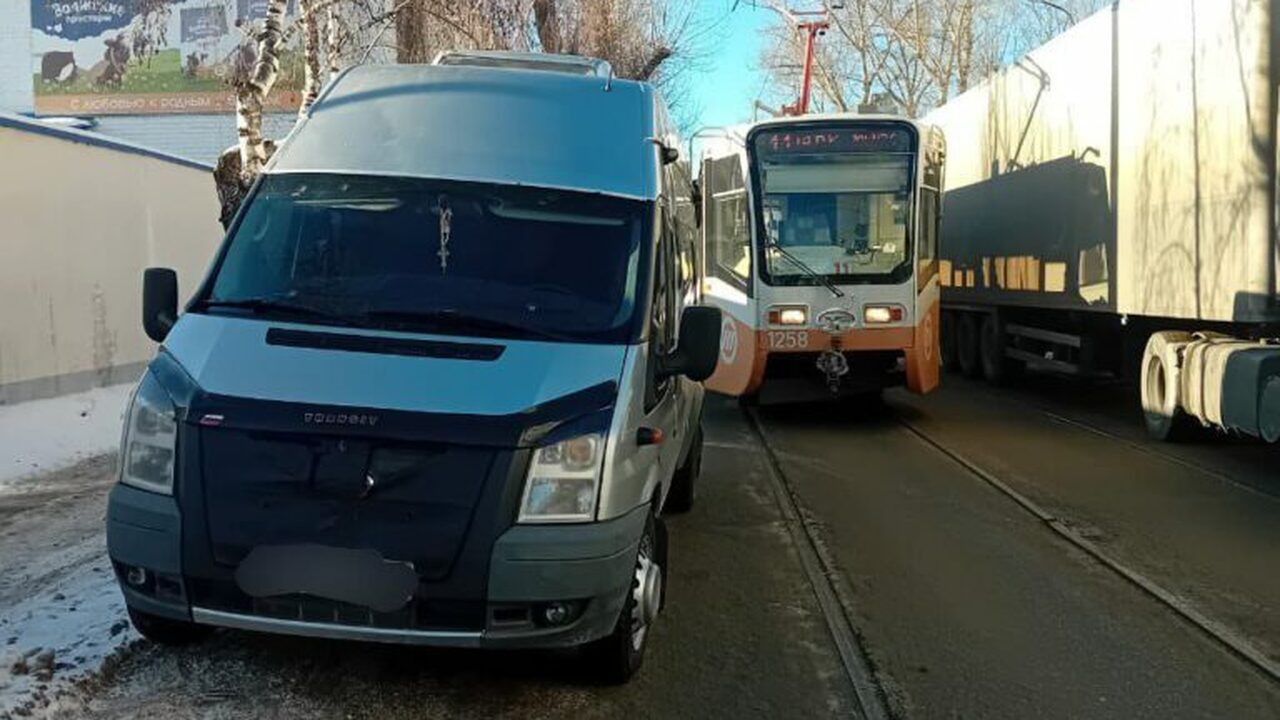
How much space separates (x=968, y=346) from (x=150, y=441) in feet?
54.6

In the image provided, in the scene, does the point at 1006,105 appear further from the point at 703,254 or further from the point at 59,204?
the point at 59,204

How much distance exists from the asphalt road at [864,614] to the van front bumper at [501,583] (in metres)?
0.44

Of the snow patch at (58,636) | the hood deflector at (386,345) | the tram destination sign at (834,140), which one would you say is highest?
the tram destination sign at (834,140)

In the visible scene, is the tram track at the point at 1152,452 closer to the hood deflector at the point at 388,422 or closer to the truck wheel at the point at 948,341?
the truck wheel at the point at 948,341

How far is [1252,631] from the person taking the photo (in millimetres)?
5449

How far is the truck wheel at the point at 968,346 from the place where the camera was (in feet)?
61.7

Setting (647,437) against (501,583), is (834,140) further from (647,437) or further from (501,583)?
(501,583)

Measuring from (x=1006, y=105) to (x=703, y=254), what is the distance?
19.8ft

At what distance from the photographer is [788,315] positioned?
1213cm

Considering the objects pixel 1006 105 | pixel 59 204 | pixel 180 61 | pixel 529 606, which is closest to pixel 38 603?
pixel 529 606

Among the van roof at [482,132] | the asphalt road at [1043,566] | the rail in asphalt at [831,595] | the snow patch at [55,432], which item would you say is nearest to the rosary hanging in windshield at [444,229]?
the van roof at [482,132]

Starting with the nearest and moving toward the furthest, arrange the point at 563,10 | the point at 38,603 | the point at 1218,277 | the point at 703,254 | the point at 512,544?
the point at 512,544 → the point at 38,603 → the point at 1218,277 → the point at 703,254 → the point at 563,10

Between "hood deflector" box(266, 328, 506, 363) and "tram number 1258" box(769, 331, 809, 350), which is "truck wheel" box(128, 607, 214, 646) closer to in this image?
"hood deflector" box(266, 328, 506, 363)

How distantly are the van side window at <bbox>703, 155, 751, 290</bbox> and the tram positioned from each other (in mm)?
27
